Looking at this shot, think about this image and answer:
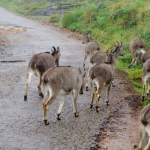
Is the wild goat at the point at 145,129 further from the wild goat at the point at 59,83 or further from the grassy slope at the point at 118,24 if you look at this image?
the grassy slope at the point at 118,24

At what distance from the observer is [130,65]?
16.8 m

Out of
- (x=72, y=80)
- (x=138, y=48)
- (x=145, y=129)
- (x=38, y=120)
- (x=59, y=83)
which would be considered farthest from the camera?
(x=138, y=48)

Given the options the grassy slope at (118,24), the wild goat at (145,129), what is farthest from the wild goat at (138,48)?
the wild goat at (145,129)

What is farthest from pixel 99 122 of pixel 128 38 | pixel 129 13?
pixel 129 13

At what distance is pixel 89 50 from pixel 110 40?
20.3ft

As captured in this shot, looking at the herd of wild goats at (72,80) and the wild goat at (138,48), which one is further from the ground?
the wild goat at (138,48)

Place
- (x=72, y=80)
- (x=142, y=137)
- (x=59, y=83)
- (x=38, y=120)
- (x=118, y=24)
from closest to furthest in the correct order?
(x=142, y=137) → (x=59, y=83) → (x=38, y=120) → (x=72, y=80) → (x=118, y=24)

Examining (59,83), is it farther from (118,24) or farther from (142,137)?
(118,24)

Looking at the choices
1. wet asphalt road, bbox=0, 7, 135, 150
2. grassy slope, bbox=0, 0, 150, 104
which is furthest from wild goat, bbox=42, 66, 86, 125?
grassy slope, bbox=0, 0, 150, 104

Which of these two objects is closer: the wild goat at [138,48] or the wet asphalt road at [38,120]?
the wet asphalt road at [38,120]

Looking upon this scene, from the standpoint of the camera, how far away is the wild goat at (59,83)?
980cm

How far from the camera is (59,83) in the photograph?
32.7 feet

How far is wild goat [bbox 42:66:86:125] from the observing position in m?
9.80

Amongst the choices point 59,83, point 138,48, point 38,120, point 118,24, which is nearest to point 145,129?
point 59,83
